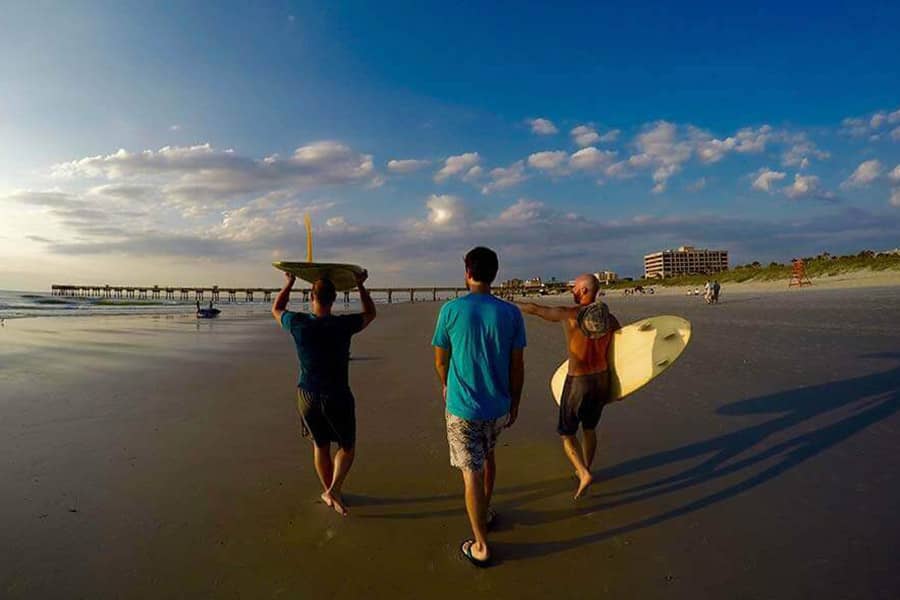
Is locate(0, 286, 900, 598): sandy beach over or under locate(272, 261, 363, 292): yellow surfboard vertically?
under

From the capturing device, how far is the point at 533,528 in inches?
134

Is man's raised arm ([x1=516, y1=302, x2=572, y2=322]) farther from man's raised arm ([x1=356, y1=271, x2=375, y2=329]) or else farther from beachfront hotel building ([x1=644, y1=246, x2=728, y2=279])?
beachfront hotel building ([x1=644, y1=246, x2=728, y2=279])

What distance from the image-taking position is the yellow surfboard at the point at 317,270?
3.63 m

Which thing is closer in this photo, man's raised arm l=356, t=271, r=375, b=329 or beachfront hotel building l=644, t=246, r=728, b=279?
man's raised arm l=356, t=271, r=375, b=329

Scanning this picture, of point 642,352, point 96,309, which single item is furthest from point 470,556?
point 96,309

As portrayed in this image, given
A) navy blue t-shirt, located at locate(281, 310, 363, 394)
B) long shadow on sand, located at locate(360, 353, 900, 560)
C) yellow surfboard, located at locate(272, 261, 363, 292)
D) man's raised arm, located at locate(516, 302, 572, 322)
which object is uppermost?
yellow surfboard, located at locate(272, 261, 363, 292)

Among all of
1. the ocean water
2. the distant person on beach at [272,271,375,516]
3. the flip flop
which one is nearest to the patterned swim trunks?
the flip flop

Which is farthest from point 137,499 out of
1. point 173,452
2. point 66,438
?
point 66,438

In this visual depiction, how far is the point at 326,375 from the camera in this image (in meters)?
3.51

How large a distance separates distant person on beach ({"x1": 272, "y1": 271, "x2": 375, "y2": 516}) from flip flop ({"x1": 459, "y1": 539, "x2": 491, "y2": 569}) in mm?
1078

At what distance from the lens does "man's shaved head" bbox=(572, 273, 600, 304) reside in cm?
411

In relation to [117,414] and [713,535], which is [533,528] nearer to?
[713,535]

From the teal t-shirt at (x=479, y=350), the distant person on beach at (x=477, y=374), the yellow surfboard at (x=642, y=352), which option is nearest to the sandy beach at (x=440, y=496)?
the distant person on beach at (x=477, y=374)

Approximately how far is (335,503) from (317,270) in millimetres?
1866
